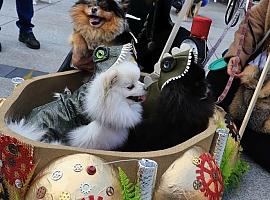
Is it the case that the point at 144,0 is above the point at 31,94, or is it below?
above

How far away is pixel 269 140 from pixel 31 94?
1.39 m

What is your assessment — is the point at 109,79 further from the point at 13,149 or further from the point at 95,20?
the point at 95,20

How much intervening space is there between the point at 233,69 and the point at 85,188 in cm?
133

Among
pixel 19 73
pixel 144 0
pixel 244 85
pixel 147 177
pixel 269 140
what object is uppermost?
pixel 144 0

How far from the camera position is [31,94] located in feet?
6.57

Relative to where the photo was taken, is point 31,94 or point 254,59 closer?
point 31,94

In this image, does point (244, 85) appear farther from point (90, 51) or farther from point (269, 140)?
point (90, 51)

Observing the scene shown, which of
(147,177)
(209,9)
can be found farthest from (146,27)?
(209,9)

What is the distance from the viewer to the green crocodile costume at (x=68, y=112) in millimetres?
1772

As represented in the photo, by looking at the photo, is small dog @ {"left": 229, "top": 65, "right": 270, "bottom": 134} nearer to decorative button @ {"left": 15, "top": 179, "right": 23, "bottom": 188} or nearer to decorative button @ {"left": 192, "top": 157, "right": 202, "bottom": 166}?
decorative button @ {"left": 192, "top": 157, "right": 202, "bottom": 166}

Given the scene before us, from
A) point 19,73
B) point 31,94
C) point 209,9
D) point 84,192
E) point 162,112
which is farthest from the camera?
point 209,9

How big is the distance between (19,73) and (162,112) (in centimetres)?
200

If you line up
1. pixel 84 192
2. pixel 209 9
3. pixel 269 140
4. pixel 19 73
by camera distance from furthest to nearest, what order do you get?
1. pixel 209 9
2. pixel 19 73
3. pixel 269 140
4. pixel 84 192

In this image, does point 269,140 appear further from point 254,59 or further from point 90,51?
point 90,51
